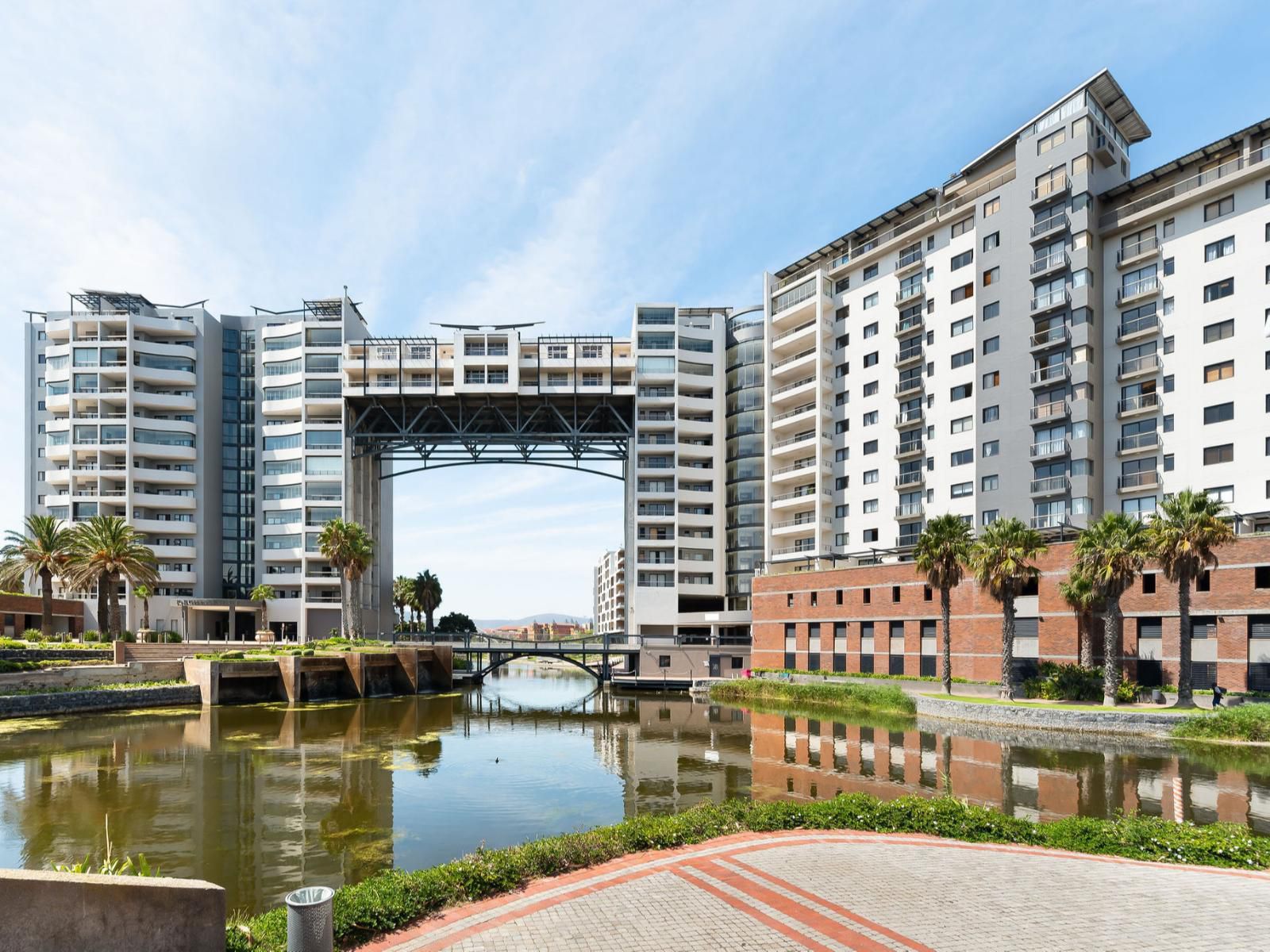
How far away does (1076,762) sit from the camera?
3362 cm

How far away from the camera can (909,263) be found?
239 ft

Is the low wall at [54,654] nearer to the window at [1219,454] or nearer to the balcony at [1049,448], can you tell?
the balcony at [1049,448]

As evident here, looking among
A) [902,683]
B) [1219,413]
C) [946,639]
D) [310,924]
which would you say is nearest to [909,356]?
[1219,413]

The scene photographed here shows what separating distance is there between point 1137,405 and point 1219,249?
11.5 m

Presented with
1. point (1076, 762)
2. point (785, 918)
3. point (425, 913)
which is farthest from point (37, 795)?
point (1076, 762)

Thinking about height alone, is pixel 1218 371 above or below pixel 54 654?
above

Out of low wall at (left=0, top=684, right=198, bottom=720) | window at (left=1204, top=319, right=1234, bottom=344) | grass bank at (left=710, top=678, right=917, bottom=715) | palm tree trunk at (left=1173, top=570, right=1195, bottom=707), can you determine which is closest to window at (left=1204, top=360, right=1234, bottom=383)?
window at (left=1204, top=319, right=1234, bottom=344)

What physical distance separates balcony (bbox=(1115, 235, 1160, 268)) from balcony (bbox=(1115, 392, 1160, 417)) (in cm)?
1021

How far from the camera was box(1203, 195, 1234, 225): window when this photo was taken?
51781 mm

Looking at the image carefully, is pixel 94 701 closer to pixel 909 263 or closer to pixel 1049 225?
pixel 909 263

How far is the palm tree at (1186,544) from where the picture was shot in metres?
39.1

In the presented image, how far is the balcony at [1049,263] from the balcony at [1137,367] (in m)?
8.76

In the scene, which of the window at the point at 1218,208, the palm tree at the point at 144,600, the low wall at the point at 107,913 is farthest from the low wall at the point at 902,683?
the palm tree at the point at 144,600

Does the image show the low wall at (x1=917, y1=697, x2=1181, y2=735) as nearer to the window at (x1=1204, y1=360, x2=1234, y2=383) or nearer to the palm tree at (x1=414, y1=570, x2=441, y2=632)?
the window at (x1=1204, y1=360, x2=1234, y2=383)
